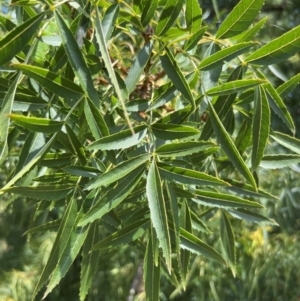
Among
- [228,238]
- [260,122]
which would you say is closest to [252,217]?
[228,238]

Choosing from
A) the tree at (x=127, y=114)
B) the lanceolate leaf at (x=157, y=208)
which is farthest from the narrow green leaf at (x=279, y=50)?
the lanceolate leaf at (x=157, y=208)

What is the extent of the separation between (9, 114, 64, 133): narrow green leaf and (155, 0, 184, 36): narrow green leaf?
0.09 meters

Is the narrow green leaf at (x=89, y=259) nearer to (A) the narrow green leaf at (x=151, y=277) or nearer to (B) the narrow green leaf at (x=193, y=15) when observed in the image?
(A) the narrow green leaf at (x=151, y=277)

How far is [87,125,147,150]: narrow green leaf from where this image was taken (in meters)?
0.30

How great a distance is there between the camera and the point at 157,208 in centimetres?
31

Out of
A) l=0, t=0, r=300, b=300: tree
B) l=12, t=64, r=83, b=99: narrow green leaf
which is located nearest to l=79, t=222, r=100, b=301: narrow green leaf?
l=0, t=0, r=300, b=300: tree

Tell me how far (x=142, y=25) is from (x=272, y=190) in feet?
1.97

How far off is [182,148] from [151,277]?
11 cm

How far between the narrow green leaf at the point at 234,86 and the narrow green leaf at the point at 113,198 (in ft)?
0.23

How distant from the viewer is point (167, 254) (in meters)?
0.30

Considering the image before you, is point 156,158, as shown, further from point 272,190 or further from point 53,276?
point 272,190

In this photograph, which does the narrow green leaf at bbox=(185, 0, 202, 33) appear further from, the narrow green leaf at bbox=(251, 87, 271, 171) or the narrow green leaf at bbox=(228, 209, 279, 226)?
the narrow green leaf at bbox=(228, 209, 279, 226)

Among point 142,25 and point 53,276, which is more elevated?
point 142,25

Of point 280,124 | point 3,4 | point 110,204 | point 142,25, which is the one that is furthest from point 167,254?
point 280,124
